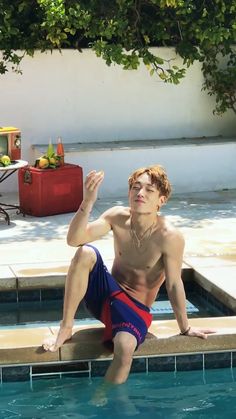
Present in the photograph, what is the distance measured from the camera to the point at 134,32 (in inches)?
452

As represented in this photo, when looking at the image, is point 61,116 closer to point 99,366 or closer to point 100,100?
point 100,100

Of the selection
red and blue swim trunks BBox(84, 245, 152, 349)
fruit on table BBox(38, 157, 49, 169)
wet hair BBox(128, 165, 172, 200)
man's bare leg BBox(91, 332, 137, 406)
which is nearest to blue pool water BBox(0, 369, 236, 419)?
man's bare leg BBox(91, 332, 137, 406)

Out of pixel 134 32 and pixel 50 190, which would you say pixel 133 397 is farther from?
pixel 134 32

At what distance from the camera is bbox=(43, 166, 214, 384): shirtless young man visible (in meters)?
4.86

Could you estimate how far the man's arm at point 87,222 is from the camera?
183 inches

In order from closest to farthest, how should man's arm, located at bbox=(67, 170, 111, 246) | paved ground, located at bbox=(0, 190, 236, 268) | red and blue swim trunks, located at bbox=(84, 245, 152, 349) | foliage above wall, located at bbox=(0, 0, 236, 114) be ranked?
man's arm, located at bbox=(67, 170, 111, 246)
red and blue swim trunks, located at bbox=(84, 245, 152, 349)
paved ground, located at bbox=(0, 190, 236, 268)
foliage above wall, located at bbox=(0, 0, 236, 114)

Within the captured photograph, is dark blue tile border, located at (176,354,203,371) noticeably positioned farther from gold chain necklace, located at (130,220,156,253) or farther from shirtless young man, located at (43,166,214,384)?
gold chain necklace, located at (130,220,156,253)

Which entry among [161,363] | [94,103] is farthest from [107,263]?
[94,103]

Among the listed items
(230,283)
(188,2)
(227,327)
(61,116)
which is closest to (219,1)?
(188,2)

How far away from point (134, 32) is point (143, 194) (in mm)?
7013

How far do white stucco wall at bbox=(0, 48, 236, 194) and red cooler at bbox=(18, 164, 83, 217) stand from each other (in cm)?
168

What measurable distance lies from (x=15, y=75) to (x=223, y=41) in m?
3.04

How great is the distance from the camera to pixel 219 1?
11070 millimetres

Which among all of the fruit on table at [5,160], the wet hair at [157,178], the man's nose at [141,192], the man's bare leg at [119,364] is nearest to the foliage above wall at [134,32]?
the fruit on table at [5,160]
